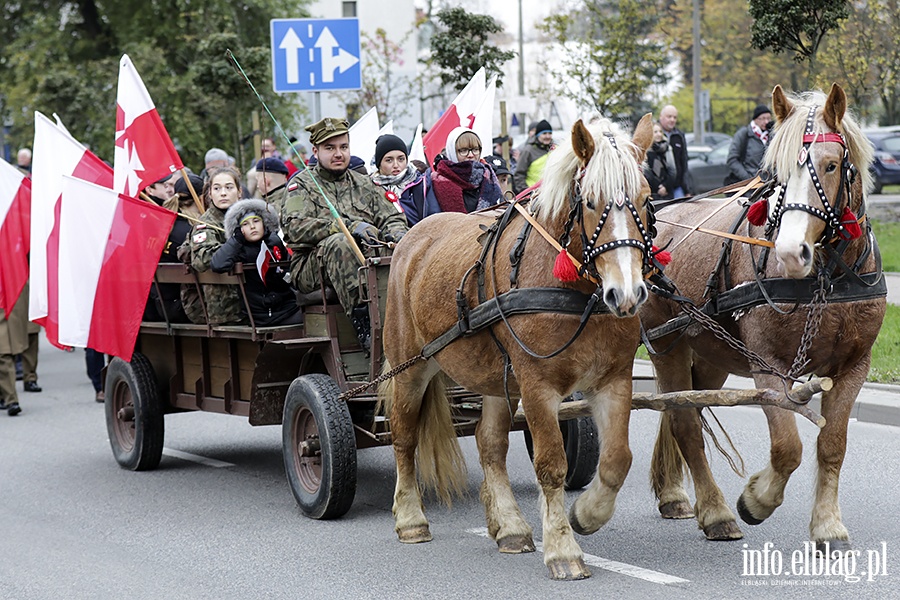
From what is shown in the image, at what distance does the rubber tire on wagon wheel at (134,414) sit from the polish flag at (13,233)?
9.16ft

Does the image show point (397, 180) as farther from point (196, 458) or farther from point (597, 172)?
point (597, 172)

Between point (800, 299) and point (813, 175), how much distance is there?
1.90 ft

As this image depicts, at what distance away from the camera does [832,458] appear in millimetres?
5633

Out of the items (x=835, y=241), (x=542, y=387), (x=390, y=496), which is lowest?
A: (x=390, y=496)

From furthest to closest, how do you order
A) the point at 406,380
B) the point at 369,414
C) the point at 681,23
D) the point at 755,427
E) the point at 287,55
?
the point at 681,23
the point at 287,55
the point at 755,427
the point at 369,414
the point at 406,380

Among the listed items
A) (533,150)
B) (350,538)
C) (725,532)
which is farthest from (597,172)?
(533,150)

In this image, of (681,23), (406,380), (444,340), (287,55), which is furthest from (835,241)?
(681,23)

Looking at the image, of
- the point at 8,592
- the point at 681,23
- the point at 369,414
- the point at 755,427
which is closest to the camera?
the point at 8,592

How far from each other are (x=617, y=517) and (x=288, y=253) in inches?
105

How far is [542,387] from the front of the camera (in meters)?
5.50

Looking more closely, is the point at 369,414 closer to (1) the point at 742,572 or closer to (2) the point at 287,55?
(1) the point at 742,572

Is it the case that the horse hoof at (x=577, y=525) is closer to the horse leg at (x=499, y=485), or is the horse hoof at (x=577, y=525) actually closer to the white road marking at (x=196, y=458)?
the horse leg at (x=499, y=485)

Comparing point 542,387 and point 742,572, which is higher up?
point 542,387

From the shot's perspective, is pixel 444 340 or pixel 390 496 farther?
pixel 390 496
